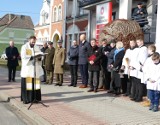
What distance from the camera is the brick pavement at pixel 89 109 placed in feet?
26.9

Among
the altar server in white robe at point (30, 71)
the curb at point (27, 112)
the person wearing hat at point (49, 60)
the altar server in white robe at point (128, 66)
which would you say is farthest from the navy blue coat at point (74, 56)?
the altar server in white robe at point (30, 71)

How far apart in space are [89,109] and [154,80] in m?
1.88

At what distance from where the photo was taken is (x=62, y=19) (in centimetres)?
3384

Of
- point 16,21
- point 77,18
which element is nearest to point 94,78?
point 77,18

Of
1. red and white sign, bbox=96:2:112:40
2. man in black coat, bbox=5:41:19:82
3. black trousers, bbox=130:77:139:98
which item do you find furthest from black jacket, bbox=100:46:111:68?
man in black coat, bbox=5:41:19:82

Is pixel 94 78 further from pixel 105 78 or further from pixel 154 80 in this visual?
pixel 154 80

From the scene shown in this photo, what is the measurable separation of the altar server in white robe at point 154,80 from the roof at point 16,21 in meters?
75.5

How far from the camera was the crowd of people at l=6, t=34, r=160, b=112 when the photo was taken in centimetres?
952

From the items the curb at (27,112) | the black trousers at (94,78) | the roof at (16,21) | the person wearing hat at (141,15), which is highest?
the roof at (16,21)

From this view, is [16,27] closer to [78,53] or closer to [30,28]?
[30,28]

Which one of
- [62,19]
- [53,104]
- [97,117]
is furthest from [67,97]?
[62,19]

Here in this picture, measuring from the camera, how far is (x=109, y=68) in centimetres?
1206

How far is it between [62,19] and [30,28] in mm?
52557

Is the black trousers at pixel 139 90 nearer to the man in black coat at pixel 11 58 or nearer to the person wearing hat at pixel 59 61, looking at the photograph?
the person wearing hat at pixel 59 61
